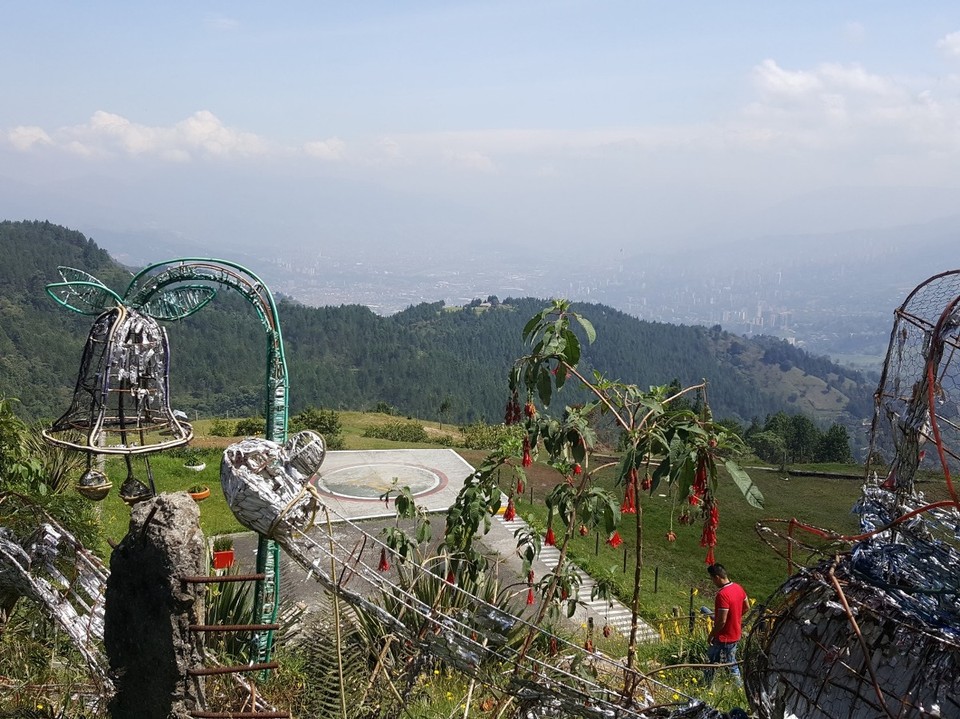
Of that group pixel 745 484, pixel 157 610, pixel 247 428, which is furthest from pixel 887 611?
pixel 247 428

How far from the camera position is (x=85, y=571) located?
3791 millimetres

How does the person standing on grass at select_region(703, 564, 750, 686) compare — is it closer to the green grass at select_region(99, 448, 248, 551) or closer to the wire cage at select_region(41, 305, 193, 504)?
the wire cage at select_region(41, 305, 193, 504)

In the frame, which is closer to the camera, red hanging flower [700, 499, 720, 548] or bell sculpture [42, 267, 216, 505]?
red hanging flower [700, 499, 720, 548]

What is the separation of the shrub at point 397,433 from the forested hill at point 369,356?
918cm

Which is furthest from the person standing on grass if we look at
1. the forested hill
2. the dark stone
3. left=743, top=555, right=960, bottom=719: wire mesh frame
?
the forested hill

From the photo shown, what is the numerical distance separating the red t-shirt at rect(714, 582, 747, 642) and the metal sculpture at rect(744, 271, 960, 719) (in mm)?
2911

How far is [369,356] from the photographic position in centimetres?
8300

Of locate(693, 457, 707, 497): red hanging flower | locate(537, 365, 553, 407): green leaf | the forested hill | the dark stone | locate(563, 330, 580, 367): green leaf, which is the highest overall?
locate(563, 330, 580, 367): green leaf

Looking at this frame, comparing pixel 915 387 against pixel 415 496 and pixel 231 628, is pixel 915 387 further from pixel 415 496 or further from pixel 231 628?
pixel 415 496

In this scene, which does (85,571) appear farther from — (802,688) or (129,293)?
(802,688)

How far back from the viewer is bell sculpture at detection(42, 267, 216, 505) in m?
5.17

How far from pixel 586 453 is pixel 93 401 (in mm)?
3864

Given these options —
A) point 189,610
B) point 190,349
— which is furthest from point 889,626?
point 190,349

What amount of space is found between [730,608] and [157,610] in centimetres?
424
